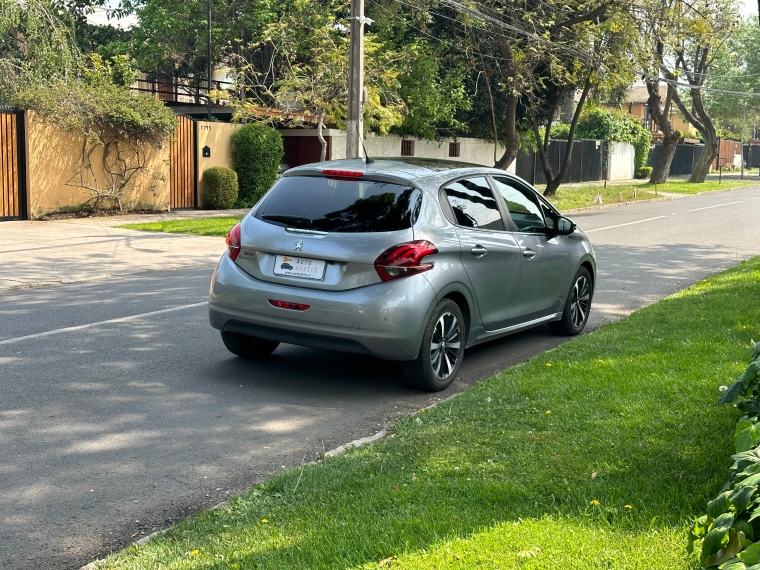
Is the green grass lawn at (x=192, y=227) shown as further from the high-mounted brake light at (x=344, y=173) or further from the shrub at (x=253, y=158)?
the high-mounted brake light at (x=344, y=173)

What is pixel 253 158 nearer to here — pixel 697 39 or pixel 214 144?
pixel 214 144

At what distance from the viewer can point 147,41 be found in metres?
34.1

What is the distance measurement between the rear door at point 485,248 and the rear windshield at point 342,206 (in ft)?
1.48

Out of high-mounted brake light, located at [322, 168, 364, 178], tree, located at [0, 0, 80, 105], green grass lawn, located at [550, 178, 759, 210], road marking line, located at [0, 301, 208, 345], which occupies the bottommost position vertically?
road marking line, located at [0, 301, 208, 345]

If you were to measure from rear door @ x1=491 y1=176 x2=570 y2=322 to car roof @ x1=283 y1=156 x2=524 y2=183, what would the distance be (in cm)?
55

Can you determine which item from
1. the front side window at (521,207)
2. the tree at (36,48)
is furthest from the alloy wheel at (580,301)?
the tree at (36,48)

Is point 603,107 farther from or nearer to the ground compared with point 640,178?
farther from the ground

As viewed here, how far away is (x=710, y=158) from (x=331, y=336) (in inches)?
1980

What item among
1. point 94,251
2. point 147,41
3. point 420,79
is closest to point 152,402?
point 94,251

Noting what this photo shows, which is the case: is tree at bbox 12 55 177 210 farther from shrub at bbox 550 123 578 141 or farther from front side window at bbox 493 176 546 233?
shrub at bbox 550 123 578 141

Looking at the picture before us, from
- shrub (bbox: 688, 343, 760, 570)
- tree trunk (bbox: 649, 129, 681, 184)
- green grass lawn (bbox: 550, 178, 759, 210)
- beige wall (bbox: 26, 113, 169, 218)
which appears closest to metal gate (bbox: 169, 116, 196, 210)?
beige wall (bbox: 26, 113, 169, 218)

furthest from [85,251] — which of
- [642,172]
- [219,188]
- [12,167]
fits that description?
[642,172]

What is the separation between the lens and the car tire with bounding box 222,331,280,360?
7.60m

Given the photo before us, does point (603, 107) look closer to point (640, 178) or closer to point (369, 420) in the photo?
point (640, 178)
